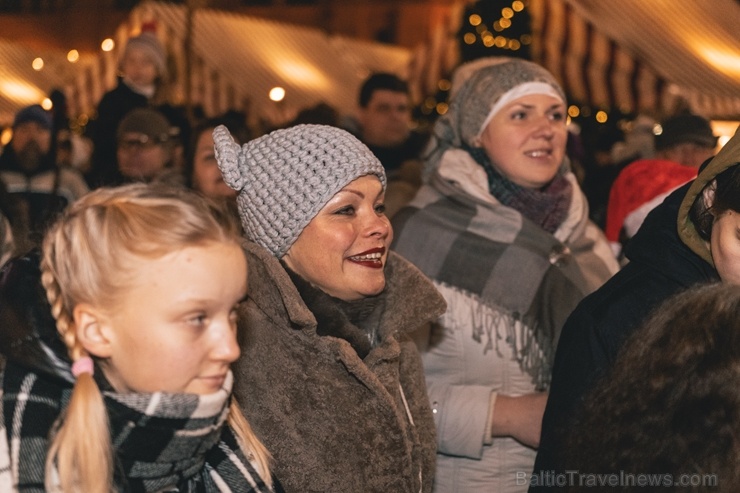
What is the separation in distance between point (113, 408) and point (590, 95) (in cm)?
1089

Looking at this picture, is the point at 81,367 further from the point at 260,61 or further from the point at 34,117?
the point at 260,61

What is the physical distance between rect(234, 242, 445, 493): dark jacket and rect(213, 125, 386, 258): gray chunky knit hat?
0.11 m

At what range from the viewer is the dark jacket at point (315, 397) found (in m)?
2.96

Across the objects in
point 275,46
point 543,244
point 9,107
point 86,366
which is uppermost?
point 86,366

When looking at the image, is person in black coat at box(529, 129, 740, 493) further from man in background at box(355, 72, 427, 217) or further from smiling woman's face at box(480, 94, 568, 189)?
man in background at box(355, 72, 427, 217)

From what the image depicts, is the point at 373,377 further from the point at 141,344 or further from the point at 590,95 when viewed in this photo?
the point at 590,95

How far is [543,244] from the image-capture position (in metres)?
4.16

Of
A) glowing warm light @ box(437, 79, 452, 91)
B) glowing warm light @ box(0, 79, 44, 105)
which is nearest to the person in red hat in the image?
glowing warm light @ box(437, 79, 452, 91)

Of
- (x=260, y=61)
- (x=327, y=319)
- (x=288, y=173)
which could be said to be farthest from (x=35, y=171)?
(x=260, y=61)

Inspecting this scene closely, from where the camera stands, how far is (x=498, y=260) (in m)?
4.05

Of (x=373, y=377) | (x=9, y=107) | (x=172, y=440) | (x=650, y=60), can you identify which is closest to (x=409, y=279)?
(x=373, y=377)

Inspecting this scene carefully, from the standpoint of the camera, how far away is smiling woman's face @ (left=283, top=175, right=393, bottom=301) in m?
3.16

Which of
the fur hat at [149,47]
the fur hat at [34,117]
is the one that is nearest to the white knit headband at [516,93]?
the fur hat at [34,117]

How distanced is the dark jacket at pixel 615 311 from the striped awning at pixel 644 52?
8793 mm
